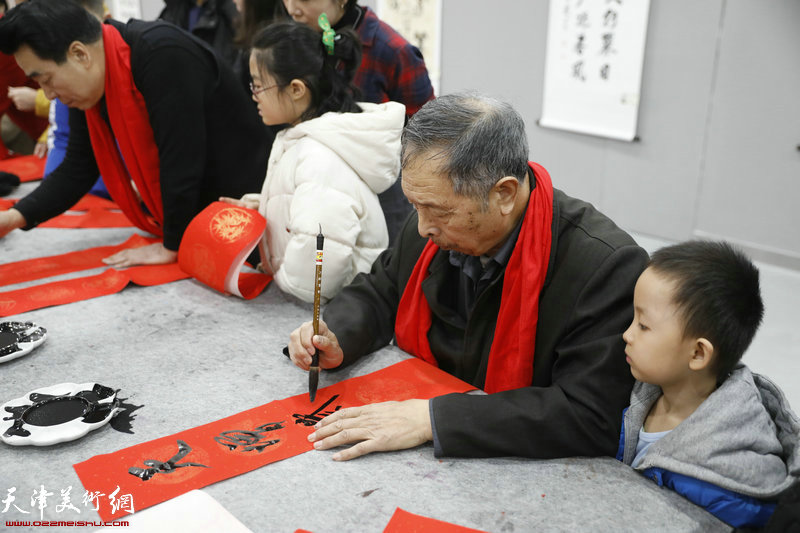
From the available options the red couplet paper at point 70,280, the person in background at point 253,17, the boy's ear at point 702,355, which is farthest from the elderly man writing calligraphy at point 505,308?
the person in background at point 253,17

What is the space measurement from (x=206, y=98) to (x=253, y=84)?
0.81 ft

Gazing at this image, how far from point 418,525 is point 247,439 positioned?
0.34 metres

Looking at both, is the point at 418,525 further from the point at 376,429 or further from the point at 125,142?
the point at 125,142

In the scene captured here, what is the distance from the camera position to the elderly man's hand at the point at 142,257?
1.88m

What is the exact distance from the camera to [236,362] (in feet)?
4.50

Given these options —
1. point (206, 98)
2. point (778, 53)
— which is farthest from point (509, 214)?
point (778, 53)

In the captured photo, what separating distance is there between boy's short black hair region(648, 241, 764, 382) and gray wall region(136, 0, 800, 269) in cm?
230

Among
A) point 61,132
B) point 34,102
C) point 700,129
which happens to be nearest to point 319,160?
point 61,132

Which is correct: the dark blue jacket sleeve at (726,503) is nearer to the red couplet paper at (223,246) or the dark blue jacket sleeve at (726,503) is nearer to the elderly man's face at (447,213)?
the elderly man's face at (447,213)

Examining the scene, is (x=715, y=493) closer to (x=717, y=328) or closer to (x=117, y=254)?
(x=717, y=328)

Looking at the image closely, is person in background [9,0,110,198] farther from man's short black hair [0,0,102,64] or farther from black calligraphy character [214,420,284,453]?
black calligraphy character [214,420,284,453]

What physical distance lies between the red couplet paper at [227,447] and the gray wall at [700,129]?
2.17 meters

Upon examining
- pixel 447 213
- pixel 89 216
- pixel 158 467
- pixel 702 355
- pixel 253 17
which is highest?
pixel 253 17

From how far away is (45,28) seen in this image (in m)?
1.64
